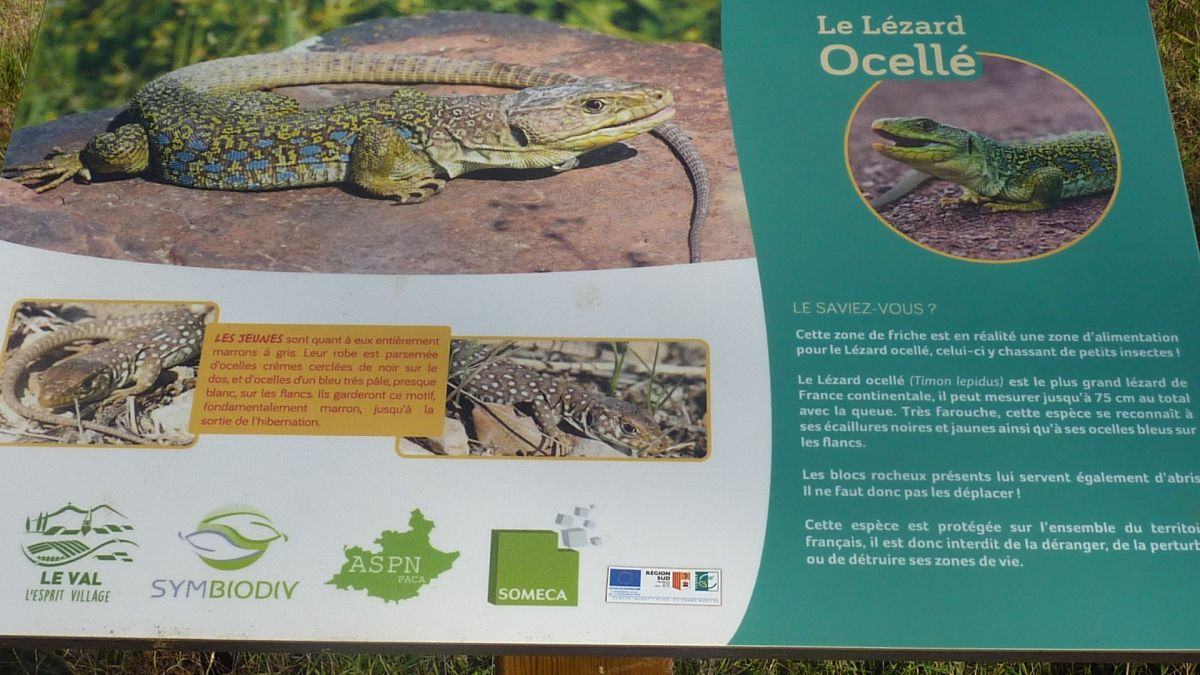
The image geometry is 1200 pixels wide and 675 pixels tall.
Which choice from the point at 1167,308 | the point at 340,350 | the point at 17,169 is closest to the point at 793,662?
the point at 1167,308

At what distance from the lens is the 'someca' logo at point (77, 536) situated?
1.99m

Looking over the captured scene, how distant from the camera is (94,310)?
2268 mm

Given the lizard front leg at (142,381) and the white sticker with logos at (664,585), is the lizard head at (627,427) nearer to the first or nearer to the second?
the white sticker with logos at (664,585)

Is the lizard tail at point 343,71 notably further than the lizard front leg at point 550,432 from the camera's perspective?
Yes

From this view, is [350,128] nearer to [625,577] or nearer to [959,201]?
[625,577]

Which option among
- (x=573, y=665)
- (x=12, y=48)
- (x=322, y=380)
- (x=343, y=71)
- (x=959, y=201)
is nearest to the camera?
(x=573, y=665)

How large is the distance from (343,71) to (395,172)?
0.43m

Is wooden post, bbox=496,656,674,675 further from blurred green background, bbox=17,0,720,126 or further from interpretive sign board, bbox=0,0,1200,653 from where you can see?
blurred green background, bbox=17,0,720,126

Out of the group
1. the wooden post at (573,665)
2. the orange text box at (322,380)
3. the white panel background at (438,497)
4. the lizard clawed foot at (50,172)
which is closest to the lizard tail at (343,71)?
the lizard clawed foot at (50,172)

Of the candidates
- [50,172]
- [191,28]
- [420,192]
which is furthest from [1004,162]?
[50,172]

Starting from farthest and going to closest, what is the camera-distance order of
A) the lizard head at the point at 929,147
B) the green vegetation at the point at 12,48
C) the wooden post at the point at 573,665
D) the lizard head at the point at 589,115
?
the green vegetation at the point at 12,48 < the lizard head at the point at 589,115 < the lizard head at the point at 929,147 < the wooden post at the point at 573,665

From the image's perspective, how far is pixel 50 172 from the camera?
2535 millimetres

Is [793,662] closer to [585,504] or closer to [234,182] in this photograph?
[585,504]

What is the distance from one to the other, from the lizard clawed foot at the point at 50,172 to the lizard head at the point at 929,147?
6.57 ft
